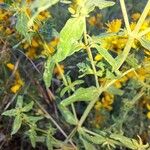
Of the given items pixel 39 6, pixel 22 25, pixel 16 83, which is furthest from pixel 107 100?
pixel 39 6

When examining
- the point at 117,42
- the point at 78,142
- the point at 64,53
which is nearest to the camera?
the point at 64,53

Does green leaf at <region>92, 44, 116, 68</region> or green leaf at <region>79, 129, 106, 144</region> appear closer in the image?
green leaf at <region>92, 44, 116, 68</region>

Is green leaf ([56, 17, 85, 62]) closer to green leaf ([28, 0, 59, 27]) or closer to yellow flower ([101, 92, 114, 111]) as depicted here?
green leaf ([28, 0, 59, 27])

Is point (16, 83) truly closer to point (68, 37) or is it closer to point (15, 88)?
point (15, 88)

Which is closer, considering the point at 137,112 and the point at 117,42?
the point at 117,42

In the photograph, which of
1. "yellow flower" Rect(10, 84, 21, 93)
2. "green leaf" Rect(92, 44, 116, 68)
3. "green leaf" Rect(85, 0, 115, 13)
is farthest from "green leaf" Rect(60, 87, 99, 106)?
"yellow flower" Rect(10, 84, 21, 93)

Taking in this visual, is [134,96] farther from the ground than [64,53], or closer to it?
closer to it

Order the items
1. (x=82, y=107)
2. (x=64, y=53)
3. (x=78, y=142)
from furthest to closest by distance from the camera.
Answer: (x=82, y=107) < (x=78, y=142) < (x=64, y=53)

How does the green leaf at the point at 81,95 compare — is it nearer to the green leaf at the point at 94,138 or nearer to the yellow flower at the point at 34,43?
the green leaf at the point at 94,138

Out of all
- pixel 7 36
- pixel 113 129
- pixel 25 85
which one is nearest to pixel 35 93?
pixel 25 85

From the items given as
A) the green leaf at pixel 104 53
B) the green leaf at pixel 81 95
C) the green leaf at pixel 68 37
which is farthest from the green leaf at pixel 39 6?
the green leaf at pixel 81 95

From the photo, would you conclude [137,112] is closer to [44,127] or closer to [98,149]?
[98,149]
